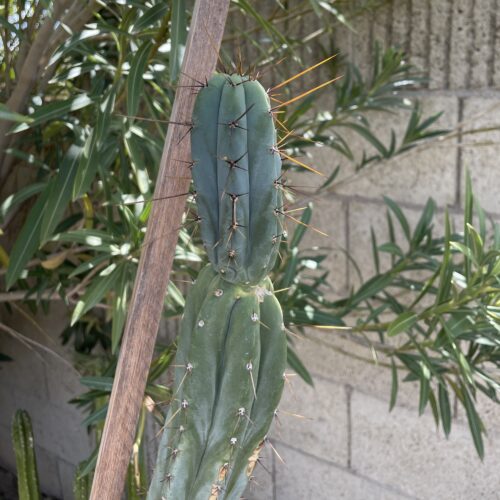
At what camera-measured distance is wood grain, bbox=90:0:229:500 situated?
0.82 meters

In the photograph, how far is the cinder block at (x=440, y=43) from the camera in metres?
1.59

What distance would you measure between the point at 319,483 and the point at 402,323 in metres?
0.98

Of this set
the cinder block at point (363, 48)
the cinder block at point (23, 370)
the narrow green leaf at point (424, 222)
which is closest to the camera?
the narrow green leaf at point (424, 222)

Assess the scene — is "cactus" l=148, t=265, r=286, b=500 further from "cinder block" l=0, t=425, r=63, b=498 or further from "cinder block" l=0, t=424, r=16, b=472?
"cinder block" l=0, t=424, r=16, b=472

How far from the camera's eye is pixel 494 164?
159cm

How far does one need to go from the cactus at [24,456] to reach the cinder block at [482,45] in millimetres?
1381

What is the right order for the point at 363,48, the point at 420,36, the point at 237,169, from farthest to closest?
the point at 363,48, the point at 420,36, the point at 237,169

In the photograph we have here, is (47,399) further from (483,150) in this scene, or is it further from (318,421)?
(483,150)

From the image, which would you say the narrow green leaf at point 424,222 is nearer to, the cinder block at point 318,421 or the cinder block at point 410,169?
the cinder block at point 410,169

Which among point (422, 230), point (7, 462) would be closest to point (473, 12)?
point (422, 230)

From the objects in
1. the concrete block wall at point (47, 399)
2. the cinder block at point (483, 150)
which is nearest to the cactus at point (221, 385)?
the cinder block at point (483, 150)

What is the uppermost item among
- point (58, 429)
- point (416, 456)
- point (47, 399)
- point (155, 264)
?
point (155, 264)

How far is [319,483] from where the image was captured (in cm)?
210

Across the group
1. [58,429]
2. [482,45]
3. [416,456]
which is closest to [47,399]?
[58,429]
